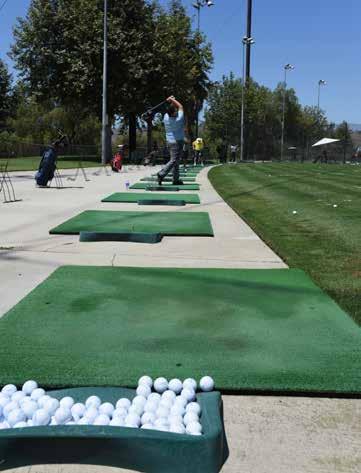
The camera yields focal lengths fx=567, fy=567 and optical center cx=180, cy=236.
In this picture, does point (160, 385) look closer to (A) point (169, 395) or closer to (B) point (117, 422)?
(A) point (169, 395)

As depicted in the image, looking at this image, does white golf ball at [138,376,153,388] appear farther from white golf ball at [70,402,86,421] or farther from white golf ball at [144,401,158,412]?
white golf ball at [70,402,86,421]

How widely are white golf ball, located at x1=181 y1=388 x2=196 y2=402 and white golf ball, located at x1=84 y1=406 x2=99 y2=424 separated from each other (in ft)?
1.45

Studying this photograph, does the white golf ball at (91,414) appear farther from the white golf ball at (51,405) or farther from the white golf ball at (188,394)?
the white golf ball at (188,394)

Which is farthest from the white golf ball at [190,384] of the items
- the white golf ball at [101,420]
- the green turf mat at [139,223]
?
the green turf mat at [139,223]

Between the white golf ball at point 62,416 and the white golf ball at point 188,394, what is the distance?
56cm

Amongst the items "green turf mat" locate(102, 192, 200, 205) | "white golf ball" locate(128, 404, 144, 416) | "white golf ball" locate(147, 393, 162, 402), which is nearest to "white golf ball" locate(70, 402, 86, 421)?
"white golf ball" locate(128, 404, 144, 416)

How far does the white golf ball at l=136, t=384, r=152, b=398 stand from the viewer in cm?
281

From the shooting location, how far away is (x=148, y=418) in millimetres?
2559

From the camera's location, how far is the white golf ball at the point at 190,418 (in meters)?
2.52

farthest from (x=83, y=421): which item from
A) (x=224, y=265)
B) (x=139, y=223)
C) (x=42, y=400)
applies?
(x=139, y=223)

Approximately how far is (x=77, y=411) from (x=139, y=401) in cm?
29

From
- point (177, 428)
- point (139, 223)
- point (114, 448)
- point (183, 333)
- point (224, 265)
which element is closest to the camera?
point (114, 448)

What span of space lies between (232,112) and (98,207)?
54.8m

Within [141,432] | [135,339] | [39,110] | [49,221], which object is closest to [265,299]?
[135,339]
